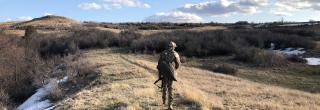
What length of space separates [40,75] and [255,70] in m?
13.7

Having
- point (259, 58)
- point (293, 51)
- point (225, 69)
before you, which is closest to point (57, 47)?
point (259, 58)

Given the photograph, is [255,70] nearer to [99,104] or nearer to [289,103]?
[289,103]

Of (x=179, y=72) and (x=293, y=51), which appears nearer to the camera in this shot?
(x=179, y=72)

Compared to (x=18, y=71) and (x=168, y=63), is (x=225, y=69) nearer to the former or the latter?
(x=18, y=71)

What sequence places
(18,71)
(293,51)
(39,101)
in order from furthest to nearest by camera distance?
(293,51) → (18,71) → (39,101)

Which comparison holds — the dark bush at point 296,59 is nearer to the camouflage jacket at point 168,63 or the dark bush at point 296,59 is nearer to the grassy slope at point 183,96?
the grassy slope at point 183,96

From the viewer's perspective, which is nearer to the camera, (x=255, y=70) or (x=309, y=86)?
(x=309, y=86)

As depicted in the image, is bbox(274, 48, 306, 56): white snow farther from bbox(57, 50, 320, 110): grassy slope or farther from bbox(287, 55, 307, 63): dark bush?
bbox(57, 50, 320, 110): grassy slope

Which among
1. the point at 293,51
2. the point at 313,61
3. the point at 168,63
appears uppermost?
the point at 168,63

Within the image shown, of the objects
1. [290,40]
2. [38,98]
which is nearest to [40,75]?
[38,98]

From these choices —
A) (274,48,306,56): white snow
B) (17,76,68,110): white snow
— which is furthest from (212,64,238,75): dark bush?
(274,48,306,56): white snow

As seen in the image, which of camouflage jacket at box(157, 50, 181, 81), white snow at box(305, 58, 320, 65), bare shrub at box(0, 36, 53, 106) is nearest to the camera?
camouflage jacket at box(157, 50, 181, 81)

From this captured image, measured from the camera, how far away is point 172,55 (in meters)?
17.4

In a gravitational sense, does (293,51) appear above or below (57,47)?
below
